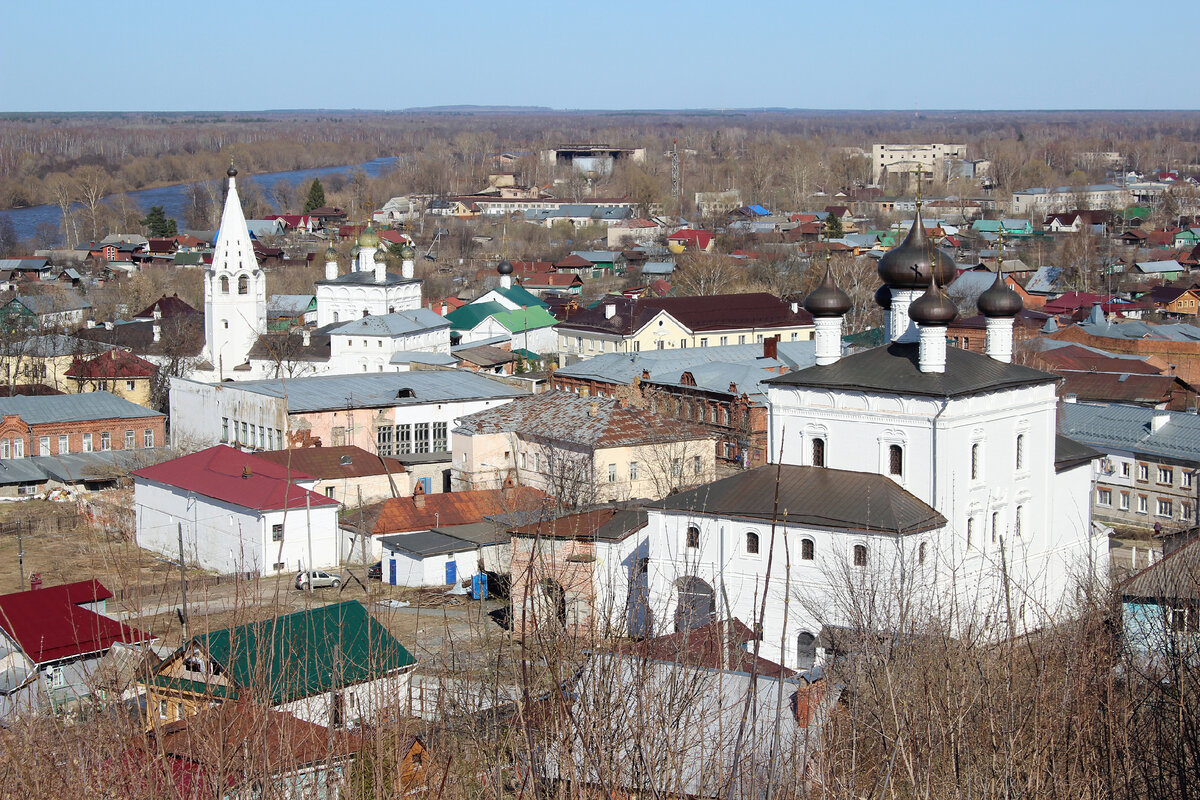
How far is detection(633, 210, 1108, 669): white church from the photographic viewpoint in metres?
14.0

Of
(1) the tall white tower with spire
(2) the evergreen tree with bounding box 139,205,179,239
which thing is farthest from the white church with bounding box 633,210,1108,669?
(2) the evergreen tree with bounding box 139,205,179,239

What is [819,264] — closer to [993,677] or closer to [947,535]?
[947,535]

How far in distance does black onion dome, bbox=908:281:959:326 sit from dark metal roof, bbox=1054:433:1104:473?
2.45 metres

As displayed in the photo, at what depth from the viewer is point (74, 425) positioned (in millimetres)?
26906

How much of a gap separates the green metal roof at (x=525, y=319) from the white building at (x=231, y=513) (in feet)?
51.9

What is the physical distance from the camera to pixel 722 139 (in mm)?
139875

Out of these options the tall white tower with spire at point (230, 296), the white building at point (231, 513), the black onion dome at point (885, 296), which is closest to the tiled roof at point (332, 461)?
the white building at point (231, 513)

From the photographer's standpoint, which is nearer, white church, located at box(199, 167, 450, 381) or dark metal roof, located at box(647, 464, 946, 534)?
dark metal roof, located at box(647, 464, 946, 534)

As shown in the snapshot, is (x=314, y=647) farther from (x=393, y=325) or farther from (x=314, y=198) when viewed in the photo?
(x=314, y=198)

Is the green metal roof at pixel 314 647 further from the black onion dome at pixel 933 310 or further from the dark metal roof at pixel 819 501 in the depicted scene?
the black onion dome at pixel 933 310

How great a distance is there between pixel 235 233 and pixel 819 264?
2210 cm

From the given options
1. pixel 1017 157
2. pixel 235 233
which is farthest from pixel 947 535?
pixel 1017 157

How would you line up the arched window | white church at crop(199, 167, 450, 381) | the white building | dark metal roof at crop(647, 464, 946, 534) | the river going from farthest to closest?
the river < white church at crop(199, 167, 450, 381) < the white building < dark metal roof at crop(647, 464, 946, 534) < the arched window

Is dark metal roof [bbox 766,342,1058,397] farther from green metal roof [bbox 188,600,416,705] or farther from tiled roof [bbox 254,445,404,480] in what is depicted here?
tiled roof [bbox 254,445,404,480]
